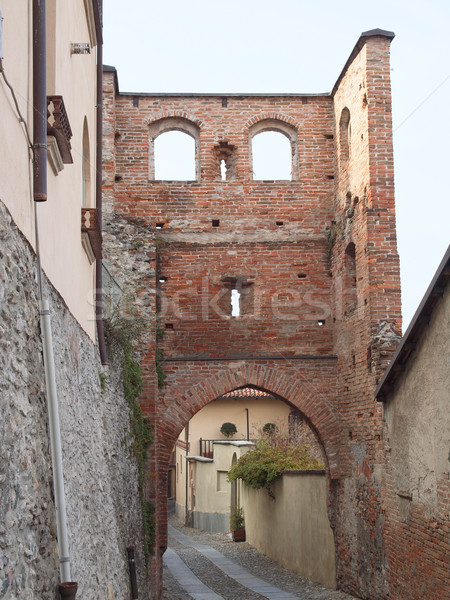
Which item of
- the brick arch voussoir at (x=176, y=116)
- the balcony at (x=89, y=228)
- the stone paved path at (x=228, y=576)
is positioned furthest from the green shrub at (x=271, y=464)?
the balcony at (x=89, y=228)

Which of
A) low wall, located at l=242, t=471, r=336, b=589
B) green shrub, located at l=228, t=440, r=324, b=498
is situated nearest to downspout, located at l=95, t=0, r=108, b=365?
low wall, located at l=242, t=471, r=336, b=589

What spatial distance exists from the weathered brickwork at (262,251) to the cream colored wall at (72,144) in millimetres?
5007

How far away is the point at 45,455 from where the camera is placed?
4.33m

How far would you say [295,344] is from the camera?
530 inches

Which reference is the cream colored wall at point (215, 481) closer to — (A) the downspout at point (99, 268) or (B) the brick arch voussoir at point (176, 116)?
(B) the brick arch voussoir at point (176, 116)

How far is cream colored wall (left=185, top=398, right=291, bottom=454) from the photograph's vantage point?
98.7 feet

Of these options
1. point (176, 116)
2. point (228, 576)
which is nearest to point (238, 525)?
point (228, 576)

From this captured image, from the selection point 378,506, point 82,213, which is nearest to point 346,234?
point 378,506

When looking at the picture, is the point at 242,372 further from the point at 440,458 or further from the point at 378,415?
the point at 440,458

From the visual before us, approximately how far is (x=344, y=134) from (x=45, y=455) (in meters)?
10.6

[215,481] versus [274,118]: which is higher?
[274,118]

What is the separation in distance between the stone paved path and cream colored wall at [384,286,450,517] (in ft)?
11.4

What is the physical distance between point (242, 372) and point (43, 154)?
9.14 metres

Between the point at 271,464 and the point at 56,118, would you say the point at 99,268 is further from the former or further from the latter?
the point at 271,464
